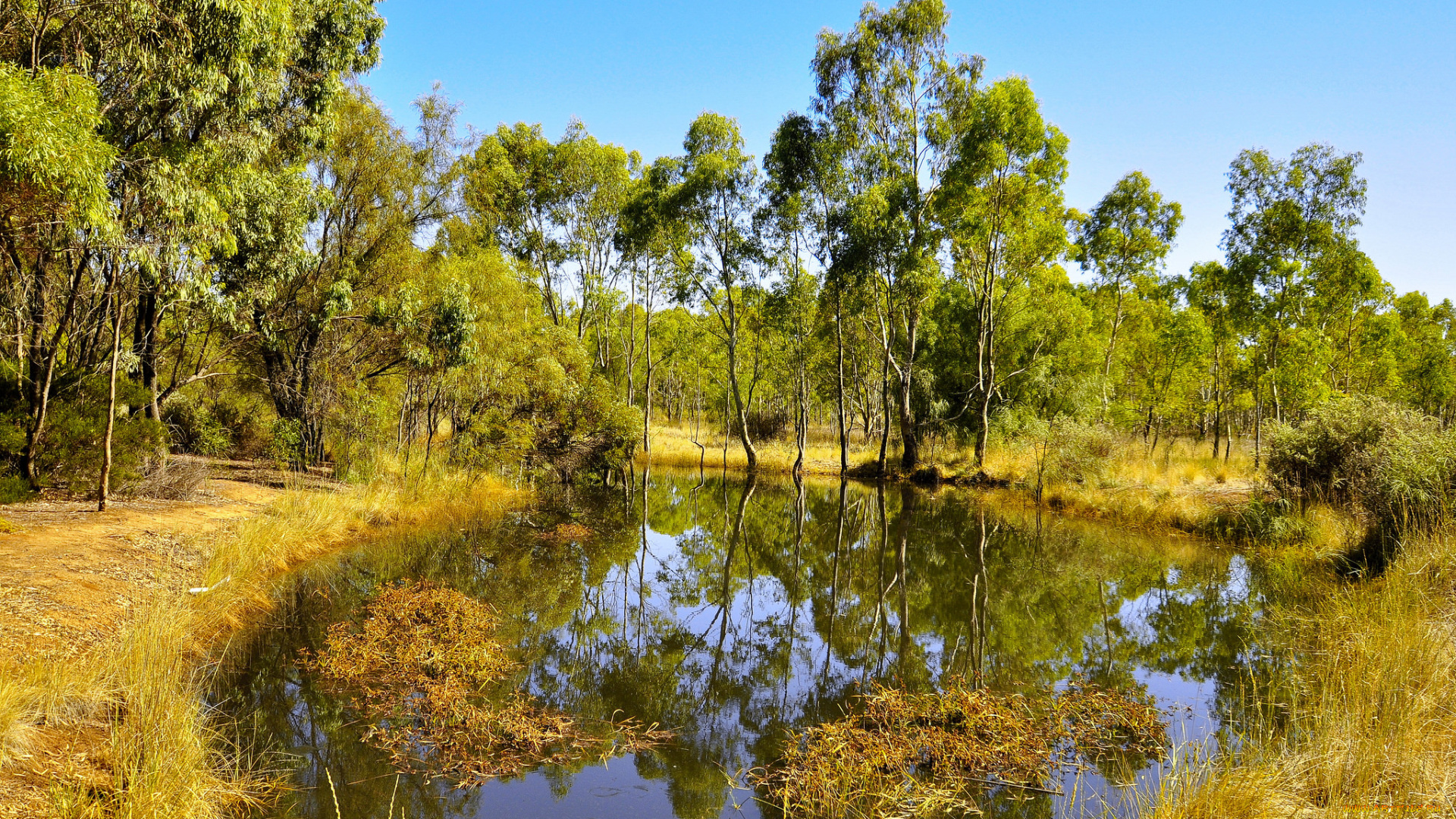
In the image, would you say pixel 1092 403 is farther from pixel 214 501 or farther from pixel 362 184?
pixel 214 501

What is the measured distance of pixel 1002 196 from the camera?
24406 millimetres

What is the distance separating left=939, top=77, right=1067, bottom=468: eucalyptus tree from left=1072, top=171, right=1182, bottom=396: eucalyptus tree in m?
3.26

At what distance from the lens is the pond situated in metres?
5.15

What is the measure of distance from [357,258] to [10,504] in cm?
1091

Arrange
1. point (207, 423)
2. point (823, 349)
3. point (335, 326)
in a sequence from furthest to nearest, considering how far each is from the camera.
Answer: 1. point (823, 349)
2. point (207, 423)
3. point (335, 326)

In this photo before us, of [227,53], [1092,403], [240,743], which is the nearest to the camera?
[240,743]

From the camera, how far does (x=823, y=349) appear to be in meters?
35.1

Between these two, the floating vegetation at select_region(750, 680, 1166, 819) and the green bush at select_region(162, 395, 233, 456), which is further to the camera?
the green bush at select_region(162, 395, 233, 456)

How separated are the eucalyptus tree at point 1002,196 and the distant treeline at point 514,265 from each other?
0.43 feet

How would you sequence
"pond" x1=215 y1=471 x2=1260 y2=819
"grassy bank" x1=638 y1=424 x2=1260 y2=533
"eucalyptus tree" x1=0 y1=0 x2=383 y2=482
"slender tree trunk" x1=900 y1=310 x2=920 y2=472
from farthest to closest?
"slender tree trunk" x1=900 y1=310 x2=920 y2=472 → "grassy bank" x1=638 y1=424 x2=1260 y2=533 → "eucalyptus tree" x1=0 y1=0 x2=383 y2=482 → "pond" x1=215 y1=471 x2=1260 y2=819

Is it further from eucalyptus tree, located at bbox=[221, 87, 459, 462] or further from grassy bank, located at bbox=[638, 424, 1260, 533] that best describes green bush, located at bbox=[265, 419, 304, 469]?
grassy bank, located at bbox=[638, 424, 1260, 533]

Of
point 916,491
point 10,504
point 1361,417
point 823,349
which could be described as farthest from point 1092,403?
point 10,504

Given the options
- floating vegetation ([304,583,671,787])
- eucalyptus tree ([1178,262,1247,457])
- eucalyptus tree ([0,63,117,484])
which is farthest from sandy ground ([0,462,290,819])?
eucalyptus tree ([1178,262,1247,457])

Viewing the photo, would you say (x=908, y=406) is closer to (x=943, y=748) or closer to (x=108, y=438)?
(x=943, y=748)
